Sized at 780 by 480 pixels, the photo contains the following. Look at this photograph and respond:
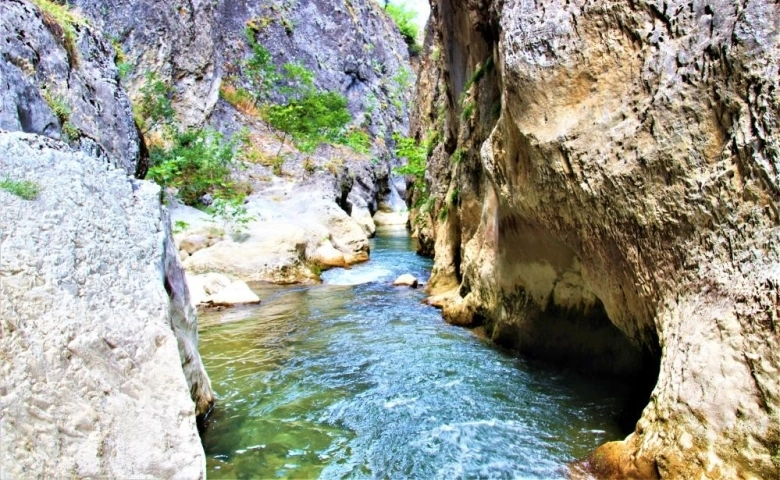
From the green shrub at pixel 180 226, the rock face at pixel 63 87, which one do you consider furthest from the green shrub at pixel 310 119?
the rock face at pixel 63 87

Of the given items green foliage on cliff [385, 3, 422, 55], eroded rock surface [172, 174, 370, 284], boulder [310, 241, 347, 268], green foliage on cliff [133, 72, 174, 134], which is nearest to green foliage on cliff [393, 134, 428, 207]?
eroded rock surface [172, 174, 370, 284]

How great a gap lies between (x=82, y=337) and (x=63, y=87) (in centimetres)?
533

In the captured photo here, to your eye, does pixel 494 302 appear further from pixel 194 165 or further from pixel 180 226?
pixel 194 165

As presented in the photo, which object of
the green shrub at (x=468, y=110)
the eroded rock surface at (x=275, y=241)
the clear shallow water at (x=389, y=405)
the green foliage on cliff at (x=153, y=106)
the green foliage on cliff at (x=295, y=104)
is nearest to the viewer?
the clear shallow water at (x=389, y=405)

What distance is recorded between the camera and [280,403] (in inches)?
216

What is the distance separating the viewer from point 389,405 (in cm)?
540

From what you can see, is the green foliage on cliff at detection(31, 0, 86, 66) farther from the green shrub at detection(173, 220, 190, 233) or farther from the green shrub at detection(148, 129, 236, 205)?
the green shrub at detection(148, 129, 236, 205)

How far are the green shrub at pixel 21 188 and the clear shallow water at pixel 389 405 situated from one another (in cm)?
251

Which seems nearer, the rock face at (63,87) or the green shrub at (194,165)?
the rock face at (63,87)

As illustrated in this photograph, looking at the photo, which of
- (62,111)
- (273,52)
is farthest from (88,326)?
(273,52)

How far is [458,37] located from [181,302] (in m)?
9.21

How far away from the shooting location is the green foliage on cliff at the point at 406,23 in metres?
55.0

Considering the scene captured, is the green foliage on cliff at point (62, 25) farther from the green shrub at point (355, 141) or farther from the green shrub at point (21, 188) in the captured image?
the green shrub at point (355, 141)

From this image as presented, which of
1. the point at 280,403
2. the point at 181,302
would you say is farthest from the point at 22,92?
the point at 280,403
